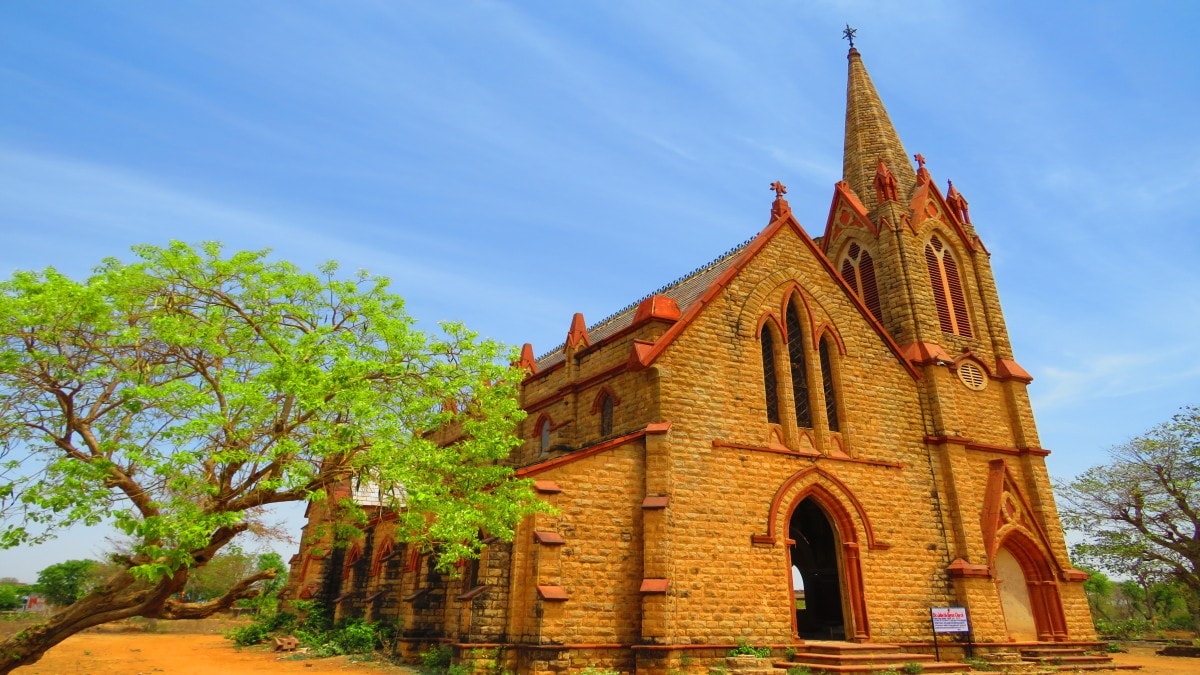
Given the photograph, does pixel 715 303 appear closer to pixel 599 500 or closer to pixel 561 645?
pixel 599 500

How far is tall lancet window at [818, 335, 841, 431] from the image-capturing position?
19.4 meters

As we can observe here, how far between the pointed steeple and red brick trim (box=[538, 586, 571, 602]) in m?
17.9

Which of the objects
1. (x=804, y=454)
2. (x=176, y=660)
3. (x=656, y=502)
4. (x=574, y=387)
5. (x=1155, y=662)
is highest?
(x=574, y=387)

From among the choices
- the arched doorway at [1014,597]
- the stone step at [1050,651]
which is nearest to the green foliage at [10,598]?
the arched doorway at [1014,597]

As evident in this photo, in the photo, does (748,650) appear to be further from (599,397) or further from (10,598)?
(10,598)

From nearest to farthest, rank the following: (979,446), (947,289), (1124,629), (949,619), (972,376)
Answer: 1. (949,619)
2. (979,446)
3. (972,376)
4. (947,289)
5. (1124,629)

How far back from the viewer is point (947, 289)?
24.1 metres

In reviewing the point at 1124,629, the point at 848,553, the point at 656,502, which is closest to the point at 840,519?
the point at 848,553

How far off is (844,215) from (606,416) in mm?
12682

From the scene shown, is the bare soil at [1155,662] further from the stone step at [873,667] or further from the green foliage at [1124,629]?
the stone step at [873,667]

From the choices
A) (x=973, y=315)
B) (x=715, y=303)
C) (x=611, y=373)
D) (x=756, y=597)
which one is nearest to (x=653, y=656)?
(x=756, y=597)

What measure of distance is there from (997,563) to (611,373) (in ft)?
39.2

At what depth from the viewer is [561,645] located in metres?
14.3

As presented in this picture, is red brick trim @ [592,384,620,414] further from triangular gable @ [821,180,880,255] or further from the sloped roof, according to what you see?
triangular gable @ [821,180,880,255]
